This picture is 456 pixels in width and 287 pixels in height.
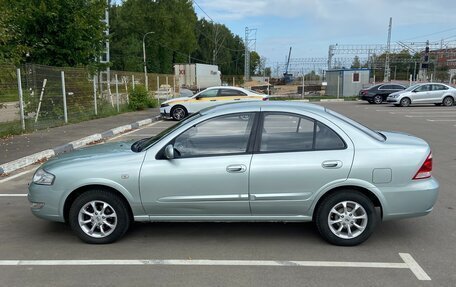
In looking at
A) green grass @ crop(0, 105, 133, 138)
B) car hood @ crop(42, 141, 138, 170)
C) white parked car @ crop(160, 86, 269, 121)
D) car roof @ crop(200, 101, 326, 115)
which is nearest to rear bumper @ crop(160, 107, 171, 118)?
white parked car @ crop(160, 86, 269, 121)

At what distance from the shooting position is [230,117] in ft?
15.8

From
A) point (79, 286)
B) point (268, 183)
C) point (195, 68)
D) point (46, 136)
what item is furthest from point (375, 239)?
point (195, 68)

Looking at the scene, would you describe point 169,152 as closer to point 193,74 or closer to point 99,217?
point 99,217

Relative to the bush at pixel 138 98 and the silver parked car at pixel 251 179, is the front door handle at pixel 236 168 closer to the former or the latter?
the silver parked car at pixel 251 179

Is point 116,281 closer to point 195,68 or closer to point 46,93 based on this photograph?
point 46,93

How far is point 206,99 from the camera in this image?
19.4 m

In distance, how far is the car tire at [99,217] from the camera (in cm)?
473

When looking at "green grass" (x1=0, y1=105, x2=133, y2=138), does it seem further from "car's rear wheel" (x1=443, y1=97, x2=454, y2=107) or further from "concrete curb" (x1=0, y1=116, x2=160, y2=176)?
"car's rear wheel" (x1=443, y1=97, x2=454, y2=107)

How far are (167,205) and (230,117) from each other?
116 centimetres

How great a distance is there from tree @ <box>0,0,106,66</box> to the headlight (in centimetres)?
1265

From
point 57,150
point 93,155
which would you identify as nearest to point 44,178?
point 93,155

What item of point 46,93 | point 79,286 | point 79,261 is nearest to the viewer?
point 79,286

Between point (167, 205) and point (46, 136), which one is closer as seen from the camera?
point (167, 205)

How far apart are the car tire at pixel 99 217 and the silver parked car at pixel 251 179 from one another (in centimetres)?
1
